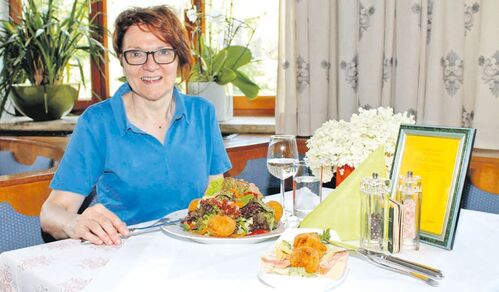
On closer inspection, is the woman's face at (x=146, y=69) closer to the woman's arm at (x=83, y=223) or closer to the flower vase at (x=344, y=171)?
the woman's arm at (x=83, y=223)

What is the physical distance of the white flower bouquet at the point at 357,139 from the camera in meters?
1.37

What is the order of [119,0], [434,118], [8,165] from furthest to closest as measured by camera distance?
[119,0] → [8,165] → [434,118]

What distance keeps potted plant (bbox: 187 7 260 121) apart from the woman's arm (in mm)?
1468

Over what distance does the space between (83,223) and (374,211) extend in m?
0.61

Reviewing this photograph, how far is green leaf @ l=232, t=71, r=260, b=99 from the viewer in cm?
299

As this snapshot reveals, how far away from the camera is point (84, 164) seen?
5.21 ft

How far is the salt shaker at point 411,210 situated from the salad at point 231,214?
0.27m

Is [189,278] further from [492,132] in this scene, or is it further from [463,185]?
[492,132]

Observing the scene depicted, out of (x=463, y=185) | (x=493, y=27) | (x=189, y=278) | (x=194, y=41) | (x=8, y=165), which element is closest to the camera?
(x=189, y=278)

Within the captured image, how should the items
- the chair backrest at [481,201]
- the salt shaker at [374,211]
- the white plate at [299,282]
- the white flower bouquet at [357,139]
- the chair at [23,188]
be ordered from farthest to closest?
the chair backrest at [481,201]
the chair at [23,188]
the white flower bouquet at [357,139]
the salt shaker at [374,211]
the white plate at [299,282]

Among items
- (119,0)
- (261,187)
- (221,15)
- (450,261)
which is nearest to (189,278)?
(450,261)

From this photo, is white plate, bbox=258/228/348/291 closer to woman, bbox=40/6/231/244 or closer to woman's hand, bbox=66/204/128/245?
woman's hand, bbox=66/204/128/245

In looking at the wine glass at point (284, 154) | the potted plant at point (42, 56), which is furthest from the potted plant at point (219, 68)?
the wine glass at point (284, 154)

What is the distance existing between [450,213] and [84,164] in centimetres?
94
